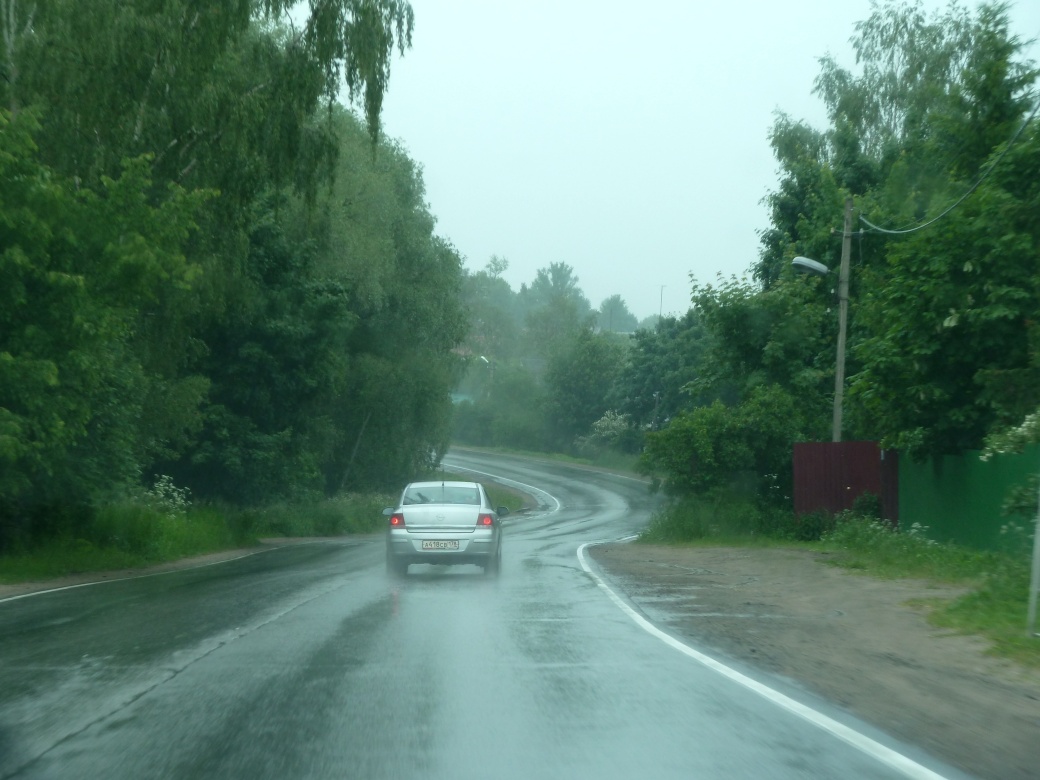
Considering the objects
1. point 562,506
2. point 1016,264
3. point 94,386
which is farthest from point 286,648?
point 562,506

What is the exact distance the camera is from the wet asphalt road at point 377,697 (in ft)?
20.7

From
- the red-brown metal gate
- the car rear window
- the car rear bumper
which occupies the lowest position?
Answer: the car rear bumper

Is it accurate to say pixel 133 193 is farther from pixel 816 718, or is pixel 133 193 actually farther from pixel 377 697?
pixel 816 718

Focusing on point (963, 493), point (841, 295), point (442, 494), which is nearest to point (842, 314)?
point (841, 295)

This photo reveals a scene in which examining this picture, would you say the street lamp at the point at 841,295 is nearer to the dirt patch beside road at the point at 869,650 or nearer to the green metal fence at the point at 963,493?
the green metal fence at the point at 963,493

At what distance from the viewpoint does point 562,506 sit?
62.8 meters

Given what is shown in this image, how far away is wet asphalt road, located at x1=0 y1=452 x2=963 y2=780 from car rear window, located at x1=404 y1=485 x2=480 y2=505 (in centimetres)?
390

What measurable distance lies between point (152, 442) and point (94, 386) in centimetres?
955

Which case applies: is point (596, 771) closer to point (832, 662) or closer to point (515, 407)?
point (832, 662)

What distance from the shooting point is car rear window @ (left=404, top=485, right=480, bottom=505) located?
1919cm

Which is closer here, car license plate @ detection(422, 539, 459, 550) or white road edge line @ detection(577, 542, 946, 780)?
white road edge line @ detection(577, 542, 946, 780)

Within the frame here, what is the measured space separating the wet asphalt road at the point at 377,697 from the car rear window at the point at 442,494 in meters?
3.90

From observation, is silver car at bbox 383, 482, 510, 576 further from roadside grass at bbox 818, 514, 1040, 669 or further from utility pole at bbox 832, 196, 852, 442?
utility pole at bbox 832, 196, 852, 442

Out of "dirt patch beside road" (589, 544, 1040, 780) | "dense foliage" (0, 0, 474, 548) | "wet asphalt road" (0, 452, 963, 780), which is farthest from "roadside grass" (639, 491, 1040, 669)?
"dense foliage" (0, 0, 474, 548)
